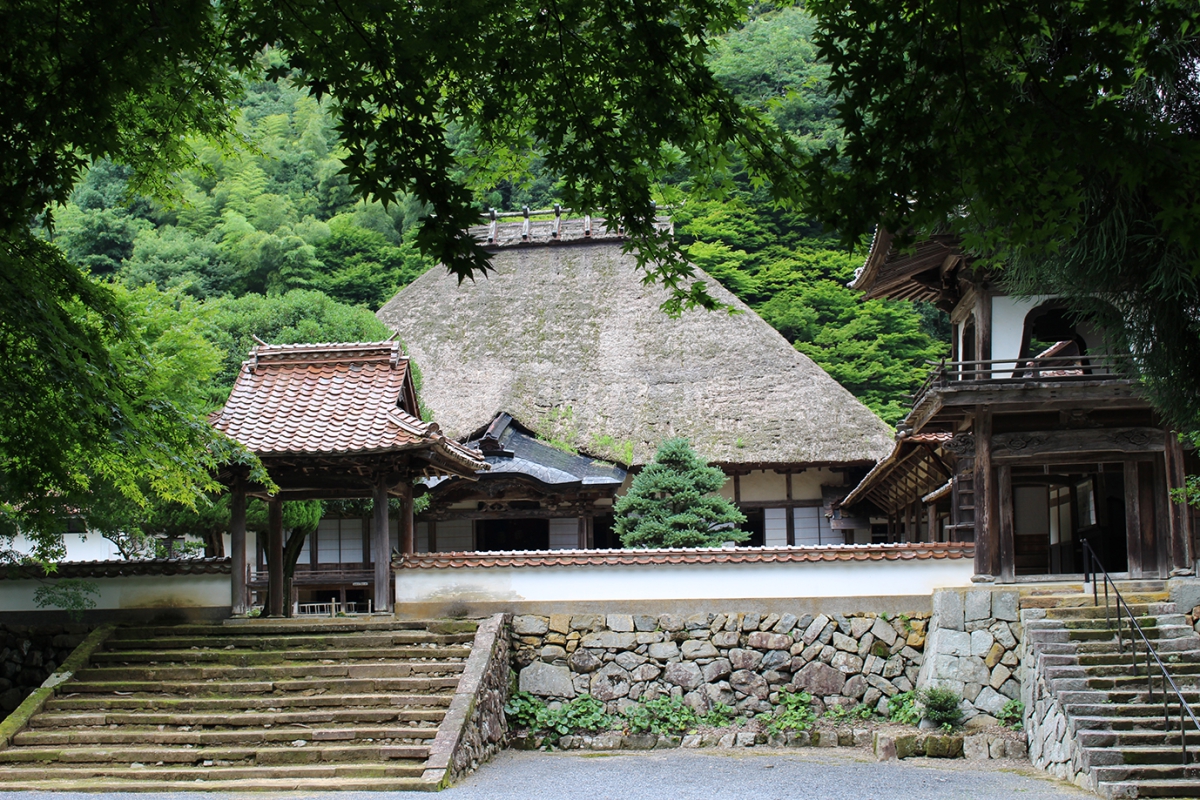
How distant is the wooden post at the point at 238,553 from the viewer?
13.5m

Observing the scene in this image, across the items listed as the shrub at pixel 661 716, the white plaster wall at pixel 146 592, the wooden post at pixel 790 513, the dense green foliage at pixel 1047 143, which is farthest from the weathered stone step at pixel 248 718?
the wooden post at pixel 790 513

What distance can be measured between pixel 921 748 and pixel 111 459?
8466 mm

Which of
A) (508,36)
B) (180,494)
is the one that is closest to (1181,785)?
(508,36)

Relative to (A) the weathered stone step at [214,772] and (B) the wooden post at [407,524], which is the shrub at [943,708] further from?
(B) the wooden post at [407,524]

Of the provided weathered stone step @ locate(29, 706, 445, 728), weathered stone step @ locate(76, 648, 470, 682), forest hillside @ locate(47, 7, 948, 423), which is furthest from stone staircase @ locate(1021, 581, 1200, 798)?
forest hillside @ locate(47, 7, 948, 423)

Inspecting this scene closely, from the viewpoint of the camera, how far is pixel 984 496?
42.5 feet

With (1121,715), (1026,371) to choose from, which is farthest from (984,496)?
(1121,715)

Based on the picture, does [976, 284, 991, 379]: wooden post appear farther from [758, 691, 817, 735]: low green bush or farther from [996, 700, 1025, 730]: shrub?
[758, 691, 817, 735]: low green bush

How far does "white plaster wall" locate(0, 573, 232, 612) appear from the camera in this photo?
13.7 metres

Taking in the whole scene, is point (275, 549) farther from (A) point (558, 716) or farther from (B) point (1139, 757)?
(B) point (1139, 757)

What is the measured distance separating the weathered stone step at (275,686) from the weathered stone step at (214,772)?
1.50 meters

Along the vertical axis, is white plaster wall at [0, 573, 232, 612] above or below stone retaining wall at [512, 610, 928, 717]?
above

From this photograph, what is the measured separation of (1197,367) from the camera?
5.36 m

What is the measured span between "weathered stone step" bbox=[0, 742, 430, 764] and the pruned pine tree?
24.6 feet
